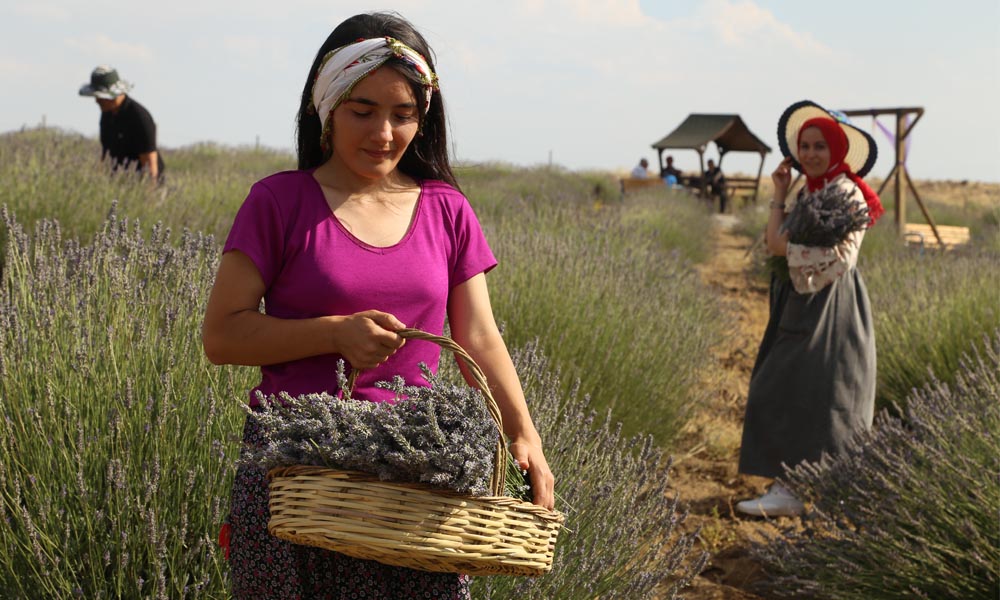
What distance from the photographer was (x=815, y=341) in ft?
14.5

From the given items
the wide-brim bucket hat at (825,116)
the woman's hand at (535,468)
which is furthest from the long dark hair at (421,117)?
the wide-brim bucket hat at (825,116)

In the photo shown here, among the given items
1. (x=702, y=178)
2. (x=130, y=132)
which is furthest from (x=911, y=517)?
(x=702, y=178)

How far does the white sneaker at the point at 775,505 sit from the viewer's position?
4426mm

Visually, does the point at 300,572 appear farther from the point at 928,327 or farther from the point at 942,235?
the point at 942,235

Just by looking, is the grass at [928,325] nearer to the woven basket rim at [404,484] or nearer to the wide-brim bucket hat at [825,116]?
the wide-brim bucket hat at [825,116]

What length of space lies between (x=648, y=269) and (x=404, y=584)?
5015mm

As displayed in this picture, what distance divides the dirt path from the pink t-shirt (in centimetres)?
224

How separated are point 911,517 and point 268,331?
7.46 feet

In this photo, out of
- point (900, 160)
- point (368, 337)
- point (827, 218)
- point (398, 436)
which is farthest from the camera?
point (900, 160)

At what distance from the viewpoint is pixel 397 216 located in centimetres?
179

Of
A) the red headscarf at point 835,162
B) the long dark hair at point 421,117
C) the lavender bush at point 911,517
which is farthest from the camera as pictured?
the red headscarf at point 835,162

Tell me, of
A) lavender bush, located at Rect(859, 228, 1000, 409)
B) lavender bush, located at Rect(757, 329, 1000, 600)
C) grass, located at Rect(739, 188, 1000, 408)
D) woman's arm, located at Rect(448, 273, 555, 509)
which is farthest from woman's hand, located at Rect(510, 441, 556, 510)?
lavender bush, located at Rect(859, 228, 1000, 409)

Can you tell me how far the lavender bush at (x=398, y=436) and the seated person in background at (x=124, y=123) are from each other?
19.1 feet

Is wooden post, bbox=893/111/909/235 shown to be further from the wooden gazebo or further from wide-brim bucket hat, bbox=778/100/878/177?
the wooden gazebo
